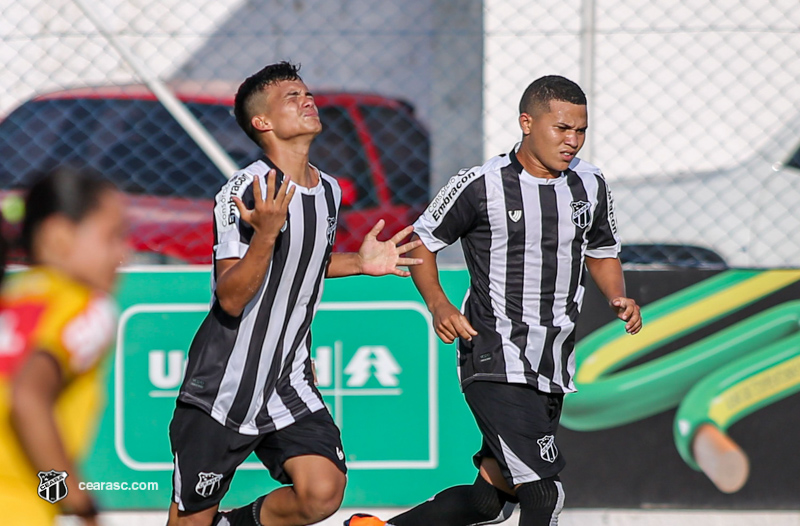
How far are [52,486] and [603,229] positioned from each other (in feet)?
8.40

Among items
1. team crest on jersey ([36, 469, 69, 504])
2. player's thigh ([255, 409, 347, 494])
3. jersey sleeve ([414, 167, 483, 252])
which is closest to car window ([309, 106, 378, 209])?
jersey sleeve ([414, 167, 483, 252])

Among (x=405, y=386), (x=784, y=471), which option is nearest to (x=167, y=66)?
(x=405, y=386)

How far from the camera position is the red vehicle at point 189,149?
6.36m

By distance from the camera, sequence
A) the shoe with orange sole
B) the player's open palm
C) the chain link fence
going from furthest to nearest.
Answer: the chain link fence < the shoe with orange sole < the player's open palm

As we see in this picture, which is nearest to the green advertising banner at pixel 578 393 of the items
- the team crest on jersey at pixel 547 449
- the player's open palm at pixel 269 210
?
the team crest on jersey at pixel 547 449

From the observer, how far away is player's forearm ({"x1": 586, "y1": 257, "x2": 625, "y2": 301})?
423cm

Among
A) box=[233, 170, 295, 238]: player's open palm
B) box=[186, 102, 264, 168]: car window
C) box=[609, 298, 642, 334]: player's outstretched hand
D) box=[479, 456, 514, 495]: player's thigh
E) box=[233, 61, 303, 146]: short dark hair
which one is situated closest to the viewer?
box=[233, 170, 295, 238]: player's open palm

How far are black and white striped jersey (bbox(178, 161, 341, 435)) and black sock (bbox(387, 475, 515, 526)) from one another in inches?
31.1

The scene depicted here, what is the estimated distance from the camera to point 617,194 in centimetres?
570

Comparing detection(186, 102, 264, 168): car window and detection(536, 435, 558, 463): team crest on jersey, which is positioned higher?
detection(186, 102, 264, 168): car window

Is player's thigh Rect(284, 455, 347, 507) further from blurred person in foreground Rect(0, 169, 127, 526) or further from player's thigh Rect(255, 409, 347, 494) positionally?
blurred person in foreground Rect(0, 169, 127, 526)

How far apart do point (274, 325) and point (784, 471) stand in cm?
280

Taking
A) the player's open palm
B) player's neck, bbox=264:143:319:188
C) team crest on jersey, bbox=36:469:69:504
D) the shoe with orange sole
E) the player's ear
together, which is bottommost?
the shoe with orange sole

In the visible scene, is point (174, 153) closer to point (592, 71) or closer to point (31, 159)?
point (31, 159)
